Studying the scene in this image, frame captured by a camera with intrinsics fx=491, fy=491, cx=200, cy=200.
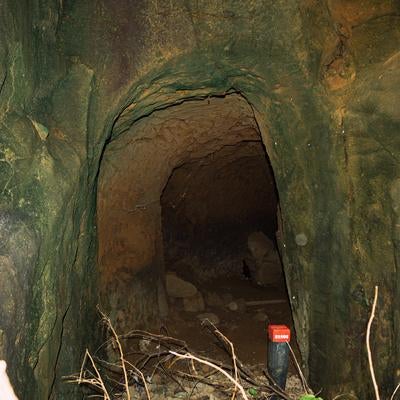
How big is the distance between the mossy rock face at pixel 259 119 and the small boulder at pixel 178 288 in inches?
120

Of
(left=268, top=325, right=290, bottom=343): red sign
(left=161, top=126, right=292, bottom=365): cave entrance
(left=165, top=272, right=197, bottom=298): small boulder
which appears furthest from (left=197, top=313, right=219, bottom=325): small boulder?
(left=268, top=325, right=290, bottom=343): red sign

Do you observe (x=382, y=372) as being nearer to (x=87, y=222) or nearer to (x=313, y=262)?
(x=313, y=262)

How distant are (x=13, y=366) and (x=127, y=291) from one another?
3069 millimetres

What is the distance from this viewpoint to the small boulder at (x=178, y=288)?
24.9 ft

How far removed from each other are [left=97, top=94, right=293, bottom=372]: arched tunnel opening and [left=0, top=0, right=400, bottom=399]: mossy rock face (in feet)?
2.10

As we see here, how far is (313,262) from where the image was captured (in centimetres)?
456

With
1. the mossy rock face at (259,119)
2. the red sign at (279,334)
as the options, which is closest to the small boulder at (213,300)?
the mossy rock face at (259,119)

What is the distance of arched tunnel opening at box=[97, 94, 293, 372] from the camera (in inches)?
207

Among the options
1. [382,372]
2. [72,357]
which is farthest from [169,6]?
[382,372]

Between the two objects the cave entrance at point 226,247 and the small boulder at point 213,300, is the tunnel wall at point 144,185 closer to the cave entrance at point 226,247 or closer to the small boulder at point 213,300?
the cave entrance at point 226,247

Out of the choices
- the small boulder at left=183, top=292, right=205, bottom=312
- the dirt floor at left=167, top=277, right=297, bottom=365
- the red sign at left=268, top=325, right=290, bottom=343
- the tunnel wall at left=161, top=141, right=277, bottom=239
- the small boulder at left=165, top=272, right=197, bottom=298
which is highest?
the tunnel wall at left=161, top=141, right=277, bottom=239

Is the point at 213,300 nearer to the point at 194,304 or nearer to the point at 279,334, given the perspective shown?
the point at 194,304

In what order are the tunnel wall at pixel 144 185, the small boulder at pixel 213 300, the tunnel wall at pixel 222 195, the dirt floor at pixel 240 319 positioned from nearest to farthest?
1. the tunnel wall at pixel 144 185
2. the dirt floor at pixel 240 319
3. the tunnel wall at pixel 222 195
4. the small boulder at pixel 213 300

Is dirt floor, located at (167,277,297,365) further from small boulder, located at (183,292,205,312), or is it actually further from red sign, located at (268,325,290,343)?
red sign, located at (268,325,290,343)
